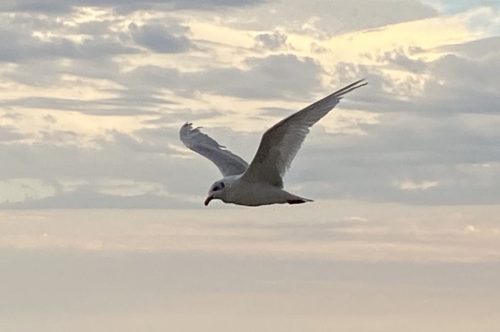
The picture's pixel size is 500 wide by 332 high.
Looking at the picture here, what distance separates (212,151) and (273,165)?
9674 millimetres

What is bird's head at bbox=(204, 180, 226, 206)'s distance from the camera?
46.5m

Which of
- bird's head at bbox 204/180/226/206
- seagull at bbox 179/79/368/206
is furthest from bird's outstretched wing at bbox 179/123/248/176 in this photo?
bird's head at bbox 204/180/226/206

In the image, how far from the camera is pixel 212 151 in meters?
53.9

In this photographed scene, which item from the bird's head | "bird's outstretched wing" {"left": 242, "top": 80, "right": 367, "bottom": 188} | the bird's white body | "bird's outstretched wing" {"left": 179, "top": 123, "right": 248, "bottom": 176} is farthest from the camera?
"bird's outstretched wing" {"left": 179, "top": 123, "right": 248, "bottom": 176}

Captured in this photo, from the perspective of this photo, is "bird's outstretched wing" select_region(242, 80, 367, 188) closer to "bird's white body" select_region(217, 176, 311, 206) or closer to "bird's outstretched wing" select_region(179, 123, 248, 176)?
"bird's white body" select_region(217, 176, 311, 206)

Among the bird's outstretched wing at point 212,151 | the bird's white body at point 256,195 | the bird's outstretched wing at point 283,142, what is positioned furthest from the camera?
the bird's outstretched wing at point 212,151

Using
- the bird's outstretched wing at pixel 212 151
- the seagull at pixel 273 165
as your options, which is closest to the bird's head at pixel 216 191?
the seagull at pixel 273 165

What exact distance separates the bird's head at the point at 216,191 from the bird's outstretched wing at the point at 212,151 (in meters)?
3.83

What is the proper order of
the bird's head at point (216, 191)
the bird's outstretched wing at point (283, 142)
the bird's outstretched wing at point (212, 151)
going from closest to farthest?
the bird's outstretched wing at point (283, 142) < the bird's head at point (216, 191) < the bird's outstretched wing at point (212, 151)

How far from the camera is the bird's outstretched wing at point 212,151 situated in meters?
51.5

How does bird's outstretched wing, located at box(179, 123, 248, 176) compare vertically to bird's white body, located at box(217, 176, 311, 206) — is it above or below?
above

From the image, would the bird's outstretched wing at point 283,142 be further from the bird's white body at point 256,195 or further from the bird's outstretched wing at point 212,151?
the bird's outstretched wing at point 212,151

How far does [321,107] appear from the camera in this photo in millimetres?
41688

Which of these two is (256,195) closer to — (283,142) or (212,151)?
(283,142)
